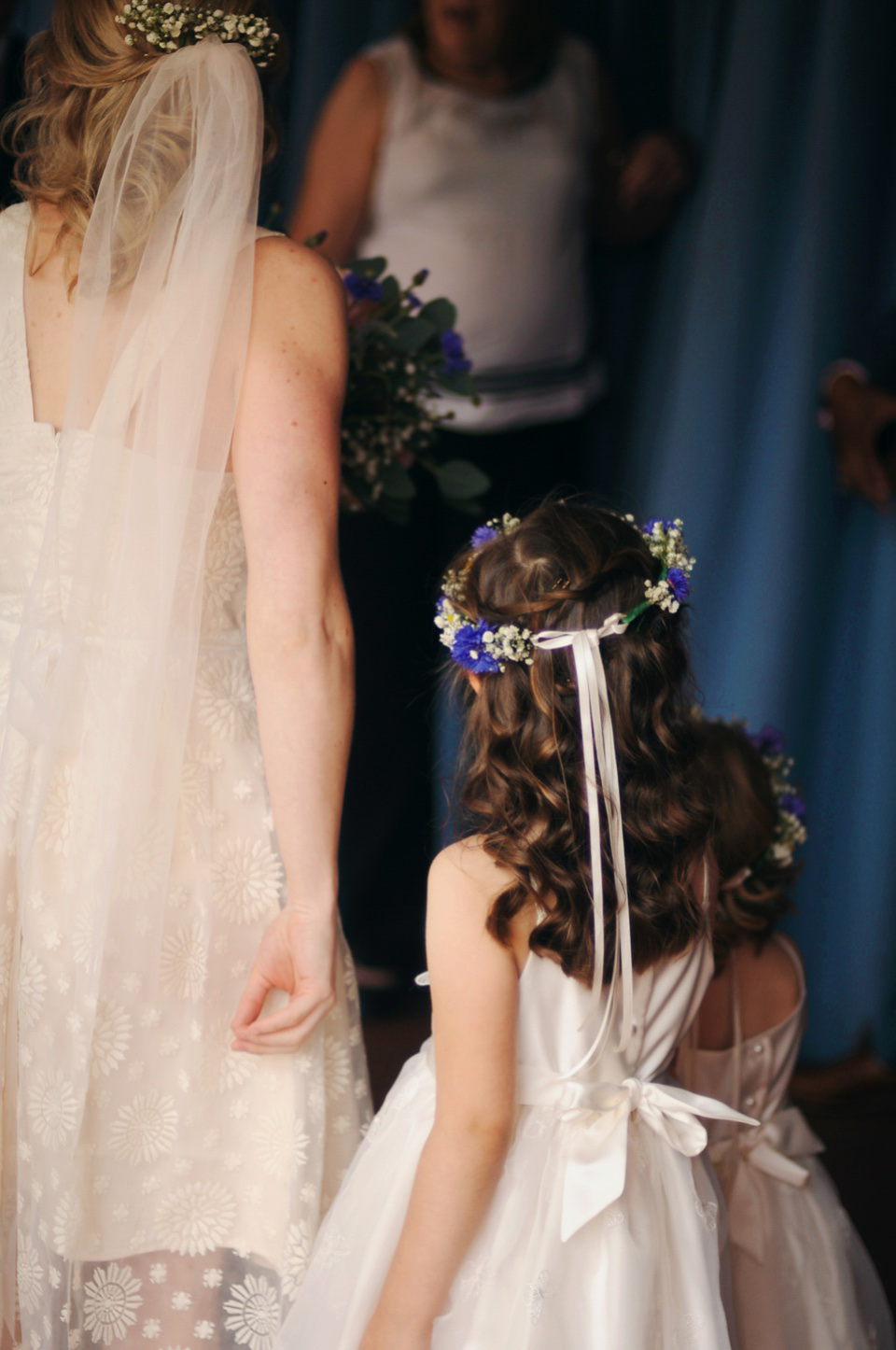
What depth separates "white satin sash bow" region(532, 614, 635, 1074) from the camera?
1.32 meters

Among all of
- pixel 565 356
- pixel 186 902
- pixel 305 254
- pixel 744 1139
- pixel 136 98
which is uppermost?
pixel 136 98

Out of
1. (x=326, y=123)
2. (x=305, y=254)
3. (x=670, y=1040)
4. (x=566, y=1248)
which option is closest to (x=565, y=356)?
(x=326, y=123)

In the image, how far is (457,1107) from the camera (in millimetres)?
1312

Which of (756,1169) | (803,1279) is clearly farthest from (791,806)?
(803,1279)

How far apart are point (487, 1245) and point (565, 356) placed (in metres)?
→ 2.58

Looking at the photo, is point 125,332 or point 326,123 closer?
point 125,332

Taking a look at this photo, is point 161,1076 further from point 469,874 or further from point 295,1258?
point 469,874

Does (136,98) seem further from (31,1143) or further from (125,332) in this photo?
(31,1143)

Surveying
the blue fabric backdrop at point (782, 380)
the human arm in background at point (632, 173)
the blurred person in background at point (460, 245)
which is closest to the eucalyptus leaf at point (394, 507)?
the blurred person in background at point (460, 245)

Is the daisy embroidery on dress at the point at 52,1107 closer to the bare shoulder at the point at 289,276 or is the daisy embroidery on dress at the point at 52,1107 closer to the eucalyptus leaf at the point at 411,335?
the bare shoulder at the point at 289,276

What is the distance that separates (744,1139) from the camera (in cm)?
190

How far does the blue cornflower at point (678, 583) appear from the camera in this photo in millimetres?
1411

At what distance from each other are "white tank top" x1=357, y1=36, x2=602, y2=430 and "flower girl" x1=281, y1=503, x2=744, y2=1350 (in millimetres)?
1999

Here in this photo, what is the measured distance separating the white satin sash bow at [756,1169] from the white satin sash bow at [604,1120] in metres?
0.50
